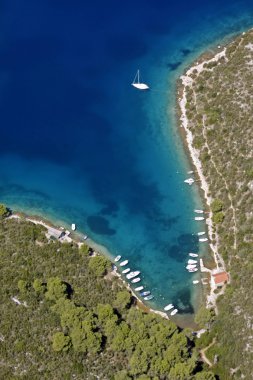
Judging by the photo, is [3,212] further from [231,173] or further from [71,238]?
[231,173]

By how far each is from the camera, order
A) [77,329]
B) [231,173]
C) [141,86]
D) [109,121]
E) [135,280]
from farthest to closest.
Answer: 1. [141,86]
2. [109,121]
3. [231,173]
4. [135,280]
5. [77,329]

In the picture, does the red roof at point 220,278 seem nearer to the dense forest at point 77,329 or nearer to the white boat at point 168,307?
the white boat at point 168,307

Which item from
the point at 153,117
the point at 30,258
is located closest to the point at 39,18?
the point at 153,117

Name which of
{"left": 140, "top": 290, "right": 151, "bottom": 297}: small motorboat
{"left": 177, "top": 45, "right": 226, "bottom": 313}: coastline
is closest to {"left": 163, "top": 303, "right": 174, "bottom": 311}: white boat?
{"left": 140, "top": 290, "right": 151, "bottom": 297}: small motorboat

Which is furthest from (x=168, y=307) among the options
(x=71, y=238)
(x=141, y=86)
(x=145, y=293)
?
(x=141, y=86)

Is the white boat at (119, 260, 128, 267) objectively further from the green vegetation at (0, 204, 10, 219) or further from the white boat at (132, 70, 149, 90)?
the white boat at (132, 70, 149, 90)

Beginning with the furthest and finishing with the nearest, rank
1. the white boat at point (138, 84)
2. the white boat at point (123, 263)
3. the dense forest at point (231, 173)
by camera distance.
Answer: the white boat at point (138, 84) < the white boat at point (123, 263) < the dense forest at point (231, 173)

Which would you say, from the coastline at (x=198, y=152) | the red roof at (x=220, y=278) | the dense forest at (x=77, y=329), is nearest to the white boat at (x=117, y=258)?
the dense forest at (x=77, y=329)

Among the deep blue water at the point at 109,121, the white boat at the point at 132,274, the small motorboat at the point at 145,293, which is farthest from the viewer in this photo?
the deep blue water at the point at 109,121
